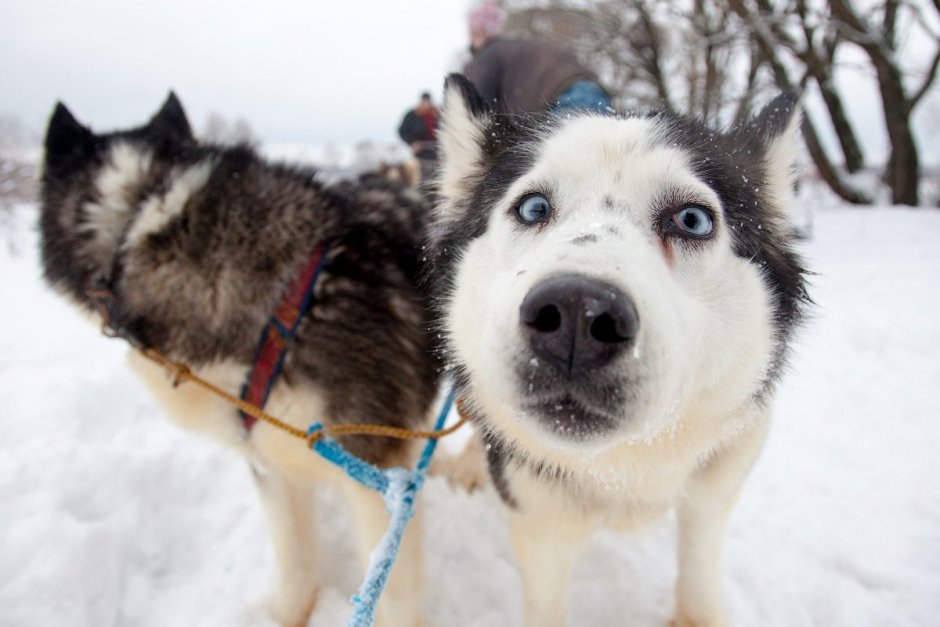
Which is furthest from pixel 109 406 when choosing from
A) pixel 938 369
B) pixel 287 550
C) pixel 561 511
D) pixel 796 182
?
pixel 938 369

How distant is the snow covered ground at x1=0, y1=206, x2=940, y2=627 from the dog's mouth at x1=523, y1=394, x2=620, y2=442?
39.8 inches

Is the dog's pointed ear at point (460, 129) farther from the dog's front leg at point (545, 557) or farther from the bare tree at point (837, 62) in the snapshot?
the bare tree at point (837, 62)

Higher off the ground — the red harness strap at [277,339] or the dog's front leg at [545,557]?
the red harness strap at [277,339]

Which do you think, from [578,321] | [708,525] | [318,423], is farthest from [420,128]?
[578,321]

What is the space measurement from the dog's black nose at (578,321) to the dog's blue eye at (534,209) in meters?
0.47

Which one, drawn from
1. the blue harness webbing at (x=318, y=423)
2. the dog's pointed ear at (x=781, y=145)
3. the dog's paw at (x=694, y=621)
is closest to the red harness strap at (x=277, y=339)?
the blue harness webbing at (x=318, y=423)

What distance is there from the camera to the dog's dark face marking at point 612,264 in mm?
956

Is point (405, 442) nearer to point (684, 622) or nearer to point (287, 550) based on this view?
point (287, 550)

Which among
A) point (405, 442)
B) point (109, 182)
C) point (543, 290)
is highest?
point (543, 290)

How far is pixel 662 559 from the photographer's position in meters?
2.52

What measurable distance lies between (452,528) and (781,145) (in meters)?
2.28

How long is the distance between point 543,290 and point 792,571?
233 centimetres

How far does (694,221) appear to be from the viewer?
4.26 ft

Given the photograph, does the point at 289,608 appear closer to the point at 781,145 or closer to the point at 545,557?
the point at 545,557
